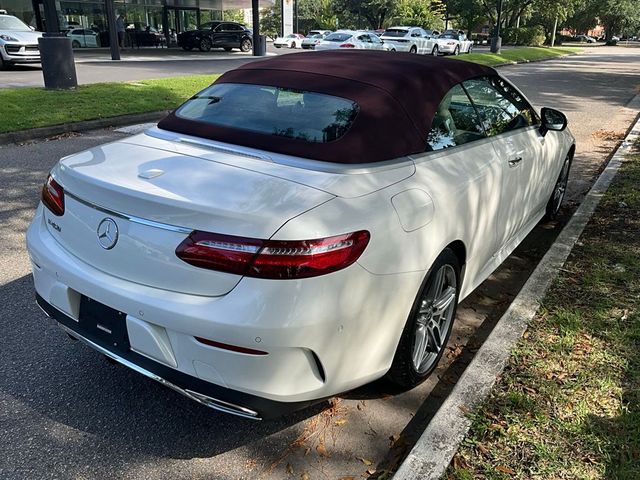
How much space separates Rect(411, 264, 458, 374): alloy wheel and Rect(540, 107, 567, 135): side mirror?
6.50 feet

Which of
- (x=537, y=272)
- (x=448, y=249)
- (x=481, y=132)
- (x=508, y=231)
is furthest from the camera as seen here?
(x=537, y=272)

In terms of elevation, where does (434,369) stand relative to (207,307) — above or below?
below

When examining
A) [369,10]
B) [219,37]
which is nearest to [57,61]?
[219,37]

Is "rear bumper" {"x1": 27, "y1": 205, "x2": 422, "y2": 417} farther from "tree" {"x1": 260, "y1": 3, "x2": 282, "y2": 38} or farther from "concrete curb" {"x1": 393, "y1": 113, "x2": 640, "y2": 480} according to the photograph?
"tree" {"x1": 260, "y1": 3, "x2": 282, "y2": 38}

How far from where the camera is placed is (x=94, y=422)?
2.61 m

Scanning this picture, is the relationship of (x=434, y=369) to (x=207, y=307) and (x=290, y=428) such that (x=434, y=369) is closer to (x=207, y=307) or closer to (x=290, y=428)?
(x=290, y=428)

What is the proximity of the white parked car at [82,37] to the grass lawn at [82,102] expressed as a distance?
1864 centimetres

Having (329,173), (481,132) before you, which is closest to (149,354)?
(329,173)

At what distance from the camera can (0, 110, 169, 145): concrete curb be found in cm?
800

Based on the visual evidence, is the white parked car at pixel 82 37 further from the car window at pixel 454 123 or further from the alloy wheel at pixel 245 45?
the car window at pixel 454 123

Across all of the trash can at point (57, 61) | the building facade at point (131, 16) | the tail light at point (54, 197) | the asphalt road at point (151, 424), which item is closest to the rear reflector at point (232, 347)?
the asphalt road at point (151, 424)

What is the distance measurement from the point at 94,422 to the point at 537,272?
3156mm

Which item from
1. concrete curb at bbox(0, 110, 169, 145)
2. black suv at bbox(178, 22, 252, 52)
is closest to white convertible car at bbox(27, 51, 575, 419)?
concrete curb at bbox(0, 110, 169, 145)

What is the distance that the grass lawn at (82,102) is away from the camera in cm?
880
